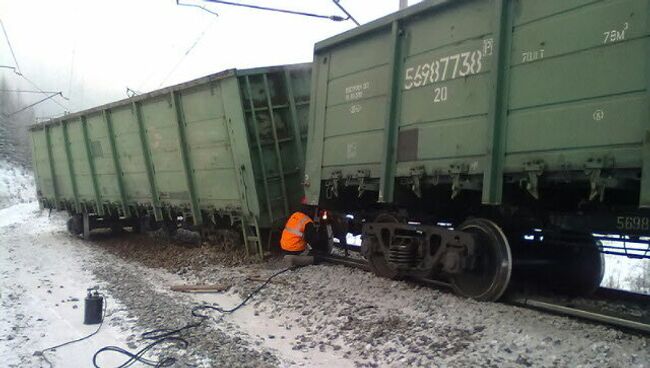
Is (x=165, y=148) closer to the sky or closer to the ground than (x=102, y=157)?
closer to the sky

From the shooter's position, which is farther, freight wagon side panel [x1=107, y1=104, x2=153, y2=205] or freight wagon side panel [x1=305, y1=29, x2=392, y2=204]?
freight wagon side panel [x1=107, y1=104, x2=153, y2=205]

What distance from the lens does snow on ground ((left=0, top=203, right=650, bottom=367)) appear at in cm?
386

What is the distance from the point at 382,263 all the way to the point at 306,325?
1643 mm

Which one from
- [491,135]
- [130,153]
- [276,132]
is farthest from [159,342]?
[130,153]

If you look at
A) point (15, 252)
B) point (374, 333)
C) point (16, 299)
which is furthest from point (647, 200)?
point (15, 252)

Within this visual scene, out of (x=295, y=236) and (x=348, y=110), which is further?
(x=295, y=236)

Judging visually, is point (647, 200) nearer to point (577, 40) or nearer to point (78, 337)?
point (577, 40)

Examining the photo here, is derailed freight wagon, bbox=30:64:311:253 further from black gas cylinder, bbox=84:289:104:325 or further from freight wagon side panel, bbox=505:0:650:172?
freight wagon side panel, bbox=505:0:650:172

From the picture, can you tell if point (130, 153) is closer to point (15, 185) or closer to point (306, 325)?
point (306, 325)

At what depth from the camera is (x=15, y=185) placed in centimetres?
4069

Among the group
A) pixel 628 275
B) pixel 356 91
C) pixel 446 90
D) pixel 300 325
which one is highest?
pixel 356 91

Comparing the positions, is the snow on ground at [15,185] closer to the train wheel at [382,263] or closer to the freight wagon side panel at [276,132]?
the freight wagon side panel at [276,132]

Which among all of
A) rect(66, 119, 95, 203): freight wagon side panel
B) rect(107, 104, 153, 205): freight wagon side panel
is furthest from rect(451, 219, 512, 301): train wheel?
rect(66, 119, 95, 203): freight wagon side panel

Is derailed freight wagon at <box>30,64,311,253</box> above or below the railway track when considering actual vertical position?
above
